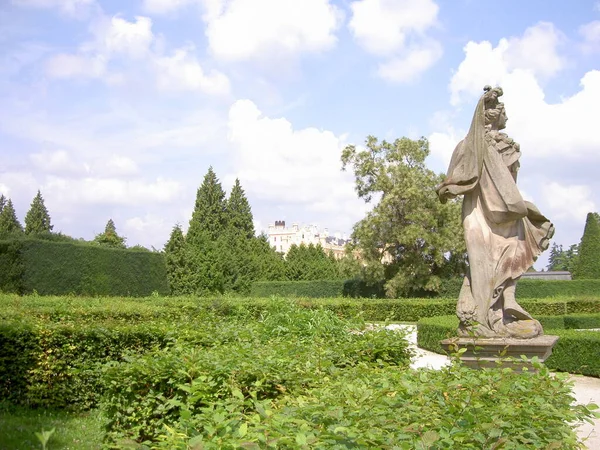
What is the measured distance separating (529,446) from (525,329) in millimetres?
3989

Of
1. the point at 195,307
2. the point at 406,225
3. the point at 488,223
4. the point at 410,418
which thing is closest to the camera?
the point at 410,418

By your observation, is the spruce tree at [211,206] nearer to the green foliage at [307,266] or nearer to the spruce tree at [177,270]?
the green foliage at [307,266]

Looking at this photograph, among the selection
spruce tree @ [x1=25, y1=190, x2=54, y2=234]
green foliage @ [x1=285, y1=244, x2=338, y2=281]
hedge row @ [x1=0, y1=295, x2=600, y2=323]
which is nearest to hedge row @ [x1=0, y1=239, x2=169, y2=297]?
hedge row @ [x1=0, y1=295, x2=600, y2=323]

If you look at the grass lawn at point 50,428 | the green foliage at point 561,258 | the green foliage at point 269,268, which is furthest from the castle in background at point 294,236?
the grass lawn at point 50,428

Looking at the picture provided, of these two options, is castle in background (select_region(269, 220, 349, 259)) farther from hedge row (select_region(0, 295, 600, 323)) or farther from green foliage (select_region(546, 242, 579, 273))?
hedge row (select_region(0, 295, 600, 323))

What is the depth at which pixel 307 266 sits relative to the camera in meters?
42.6

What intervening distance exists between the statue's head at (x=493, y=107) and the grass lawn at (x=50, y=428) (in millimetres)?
5070

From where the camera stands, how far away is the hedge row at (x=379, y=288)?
30875 millimetres

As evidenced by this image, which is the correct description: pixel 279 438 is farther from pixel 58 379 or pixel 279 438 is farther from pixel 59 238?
pixel 59 238

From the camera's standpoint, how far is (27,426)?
6.66m

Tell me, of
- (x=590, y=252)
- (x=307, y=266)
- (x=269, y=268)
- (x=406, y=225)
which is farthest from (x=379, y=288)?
(x=590, y=252)

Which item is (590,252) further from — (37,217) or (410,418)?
(37,217)

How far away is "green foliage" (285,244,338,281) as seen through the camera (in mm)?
41966

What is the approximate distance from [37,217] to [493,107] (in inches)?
2253
